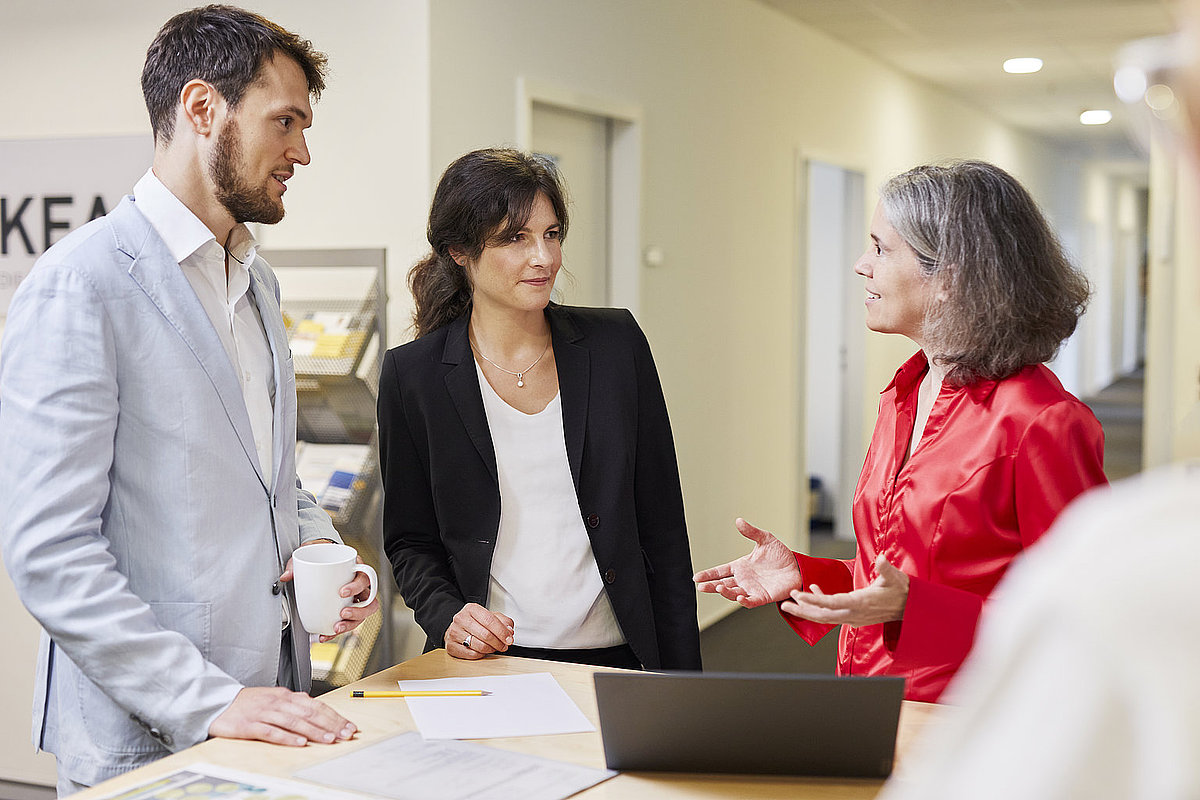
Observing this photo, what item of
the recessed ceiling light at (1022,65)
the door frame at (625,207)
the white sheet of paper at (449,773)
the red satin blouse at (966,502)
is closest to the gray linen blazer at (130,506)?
the white sheet of paper at (449,773)

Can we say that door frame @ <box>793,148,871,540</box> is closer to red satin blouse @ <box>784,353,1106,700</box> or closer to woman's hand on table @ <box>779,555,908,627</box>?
red satin blouse @ <box>784,353,1106,700</box>

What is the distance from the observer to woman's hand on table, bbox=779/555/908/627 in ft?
4.58

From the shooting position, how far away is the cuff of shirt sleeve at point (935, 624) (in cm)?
150

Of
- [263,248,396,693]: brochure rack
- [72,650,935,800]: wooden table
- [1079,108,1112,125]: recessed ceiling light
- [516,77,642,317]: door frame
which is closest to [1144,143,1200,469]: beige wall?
[516,77,642,317]: door frame

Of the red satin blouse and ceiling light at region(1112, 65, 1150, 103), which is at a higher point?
ceiling light at region(1112, 65, 1150, 103)

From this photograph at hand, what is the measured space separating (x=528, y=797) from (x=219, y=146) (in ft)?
3.43

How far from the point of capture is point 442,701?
5.09 ft

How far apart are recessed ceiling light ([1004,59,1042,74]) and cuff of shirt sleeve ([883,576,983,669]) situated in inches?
264

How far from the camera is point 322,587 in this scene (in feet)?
4.96

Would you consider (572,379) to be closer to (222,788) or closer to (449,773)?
(449,773)

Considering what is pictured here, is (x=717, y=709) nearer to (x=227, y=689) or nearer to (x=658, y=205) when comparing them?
(x=227, y=689)

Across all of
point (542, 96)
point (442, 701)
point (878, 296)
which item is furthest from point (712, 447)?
point (442, 701)

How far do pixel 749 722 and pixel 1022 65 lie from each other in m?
7.37

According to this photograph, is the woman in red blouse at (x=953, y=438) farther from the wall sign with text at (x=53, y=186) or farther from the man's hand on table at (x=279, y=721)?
the wall sign with text at (x=53, y=186)
